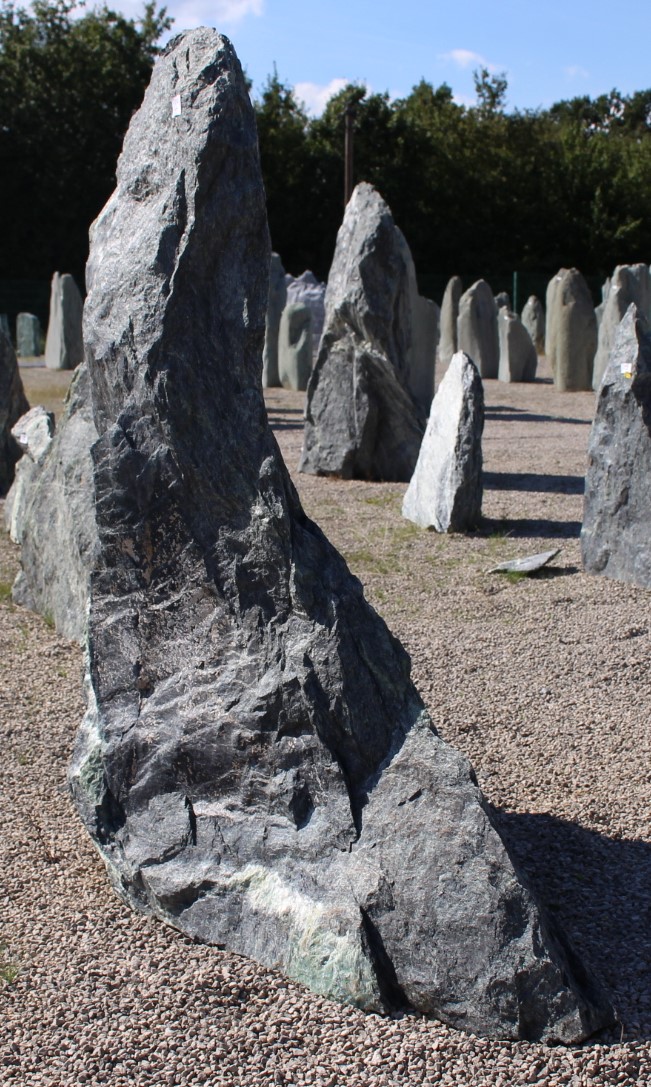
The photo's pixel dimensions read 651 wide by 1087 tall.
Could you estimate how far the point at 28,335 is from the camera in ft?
68.6

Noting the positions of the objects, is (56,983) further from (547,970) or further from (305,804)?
(547,970)

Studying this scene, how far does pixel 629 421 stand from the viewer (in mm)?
5734

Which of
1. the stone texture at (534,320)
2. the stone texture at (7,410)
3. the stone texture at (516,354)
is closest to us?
the stone texture at (7,410)

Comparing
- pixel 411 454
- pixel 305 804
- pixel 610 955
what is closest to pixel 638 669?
pixel 610 955

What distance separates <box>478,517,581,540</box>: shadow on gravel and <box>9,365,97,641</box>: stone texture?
2722mm

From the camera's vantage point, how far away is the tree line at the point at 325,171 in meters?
25.4

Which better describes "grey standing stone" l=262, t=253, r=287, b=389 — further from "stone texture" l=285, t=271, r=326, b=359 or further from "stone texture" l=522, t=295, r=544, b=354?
"stone texture" l=522, t=295, r=544, b=354

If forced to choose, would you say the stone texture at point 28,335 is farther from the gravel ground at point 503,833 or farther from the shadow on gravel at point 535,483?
the gravel ground at point 503,833

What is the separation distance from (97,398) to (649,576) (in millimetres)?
3641

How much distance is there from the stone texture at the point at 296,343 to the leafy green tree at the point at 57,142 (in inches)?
442

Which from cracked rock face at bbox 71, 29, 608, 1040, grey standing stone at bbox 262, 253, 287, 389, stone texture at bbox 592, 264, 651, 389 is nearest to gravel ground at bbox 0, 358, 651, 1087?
cracked rock face at bbox 71, 29, 608, 1040

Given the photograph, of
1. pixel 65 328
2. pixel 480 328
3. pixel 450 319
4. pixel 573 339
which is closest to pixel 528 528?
pixel 573 339

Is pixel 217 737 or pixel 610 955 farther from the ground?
pixel 217 737

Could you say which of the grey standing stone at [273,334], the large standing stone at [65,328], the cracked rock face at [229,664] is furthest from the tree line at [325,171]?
the cracked rock face at [229,664]
